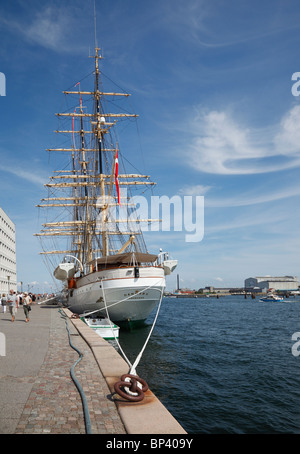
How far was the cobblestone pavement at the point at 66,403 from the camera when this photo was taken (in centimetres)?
487

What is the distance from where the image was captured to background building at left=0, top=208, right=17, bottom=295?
65.4m

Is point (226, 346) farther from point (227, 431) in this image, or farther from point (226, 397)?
point (227, 431)

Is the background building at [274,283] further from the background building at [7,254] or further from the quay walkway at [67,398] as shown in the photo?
the quay walkway at [67,398]

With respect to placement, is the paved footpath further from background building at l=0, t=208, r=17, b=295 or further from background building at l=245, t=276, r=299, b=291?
background building at l=245, t=276, r=299, b=291

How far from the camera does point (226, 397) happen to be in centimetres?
1090

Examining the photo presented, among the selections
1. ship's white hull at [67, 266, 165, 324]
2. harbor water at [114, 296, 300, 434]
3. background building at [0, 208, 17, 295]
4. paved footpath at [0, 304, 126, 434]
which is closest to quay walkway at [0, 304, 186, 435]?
paved footpath at [0, 304, 126, 434]

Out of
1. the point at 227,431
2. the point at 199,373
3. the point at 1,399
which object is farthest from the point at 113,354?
the point at 199,373

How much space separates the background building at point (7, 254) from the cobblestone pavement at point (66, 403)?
190ft

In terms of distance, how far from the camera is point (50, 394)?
6.32 m

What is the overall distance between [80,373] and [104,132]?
36484 millimetres

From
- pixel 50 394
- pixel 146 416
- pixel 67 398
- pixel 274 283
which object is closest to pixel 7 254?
pixel 50 394

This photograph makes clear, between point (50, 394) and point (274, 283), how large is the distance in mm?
189525
